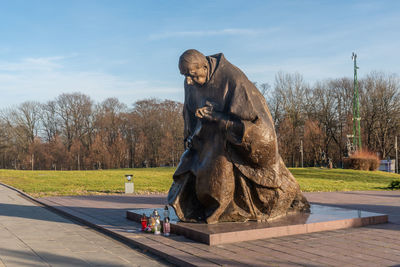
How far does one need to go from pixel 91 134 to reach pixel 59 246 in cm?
5263

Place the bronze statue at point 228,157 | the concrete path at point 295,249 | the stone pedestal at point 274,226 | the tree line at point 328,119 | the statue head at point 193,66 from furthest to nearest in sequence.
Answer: the tree line at point 328,119
the statue head at point 193,66
the bronze statue at point 228,157
the stone pedestal at point 274,226
the concrete path at point 295,249

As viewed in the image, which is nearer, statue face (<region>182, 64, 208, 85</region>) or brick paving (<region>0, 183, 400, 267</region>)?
brick paving (<region>0, 183, 400, 267</region>)

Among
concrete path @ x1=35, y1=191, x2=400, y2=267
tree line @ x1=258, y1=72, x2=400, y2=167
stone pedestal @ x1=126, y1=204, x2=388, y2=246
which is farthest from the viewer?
tree line @ x1=258, y1=72, x2=400, y2=167

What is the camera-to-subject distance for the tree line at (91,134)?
5484cm

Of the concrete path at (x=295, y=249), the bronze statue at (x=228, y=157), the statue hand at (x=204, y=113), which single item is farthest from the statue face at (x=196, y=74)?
the concrete path at (x=295, y=249)

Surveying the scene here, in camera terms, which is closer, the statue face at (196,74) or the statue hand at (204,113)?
the statue hand at (204,113)

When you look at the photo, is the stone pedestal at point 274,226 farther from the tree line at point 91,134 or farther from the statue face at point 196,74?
the tree line at point 91,134

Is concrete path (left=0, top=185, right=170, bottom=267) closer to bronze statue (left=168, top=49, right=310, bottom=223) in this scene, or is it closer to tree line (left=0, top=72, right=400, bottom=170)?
bronze statue (left=168, top=49, right=310, bottom=223)

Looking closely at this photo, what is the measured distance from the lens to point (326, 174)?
30859mm

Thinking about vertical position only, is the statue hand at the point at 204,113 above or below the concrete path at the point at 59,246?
above

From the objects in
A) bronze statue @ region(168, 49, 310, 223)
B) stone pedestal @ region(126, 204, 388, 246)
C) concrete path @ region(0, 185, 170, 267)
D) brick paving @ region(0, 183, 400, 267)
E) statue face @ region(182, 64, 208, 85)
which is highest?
statue face @ region(182, 64, 208, 85)

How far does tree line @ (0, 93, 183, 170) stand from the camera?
180 feet

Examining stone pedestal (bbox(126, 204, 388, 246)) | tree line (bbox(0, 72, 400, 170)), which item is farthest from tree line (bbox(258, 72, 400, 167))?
stone pedestal (bbox(126, 204, 388, 246))

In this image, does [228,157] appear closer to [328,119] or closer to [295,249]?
[295,249]
